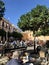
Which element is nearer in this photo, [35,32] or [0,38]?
[35,32]

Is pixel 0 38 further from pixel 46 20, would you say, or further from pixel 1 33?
pixel 46 20

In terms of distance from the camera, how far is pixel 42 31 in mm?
34906

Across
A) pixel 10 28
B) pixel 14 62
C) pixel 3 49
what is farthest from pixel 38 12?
pixel 10 28

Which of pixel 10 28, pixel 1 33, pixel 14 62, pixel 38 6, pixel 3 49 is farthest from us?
pixel 10 28

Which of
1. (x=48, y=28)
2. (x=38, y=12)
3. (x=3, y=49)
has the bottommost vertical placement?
(x=3, y=49)

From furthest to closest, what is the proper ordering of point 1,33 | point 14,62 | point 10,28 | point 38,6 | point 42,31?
point 10,28, point 1,33, point 38,6, point 42,31, point 14,62

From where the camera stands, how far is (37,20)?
35688mm

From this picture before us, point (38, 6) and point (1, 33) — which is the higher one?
point (38, 6)

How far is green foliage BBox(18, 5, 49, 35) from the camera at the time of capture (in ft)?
116

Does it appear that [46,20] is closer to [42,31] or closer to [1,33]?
[42,31]

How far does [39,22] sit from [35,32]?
158cm

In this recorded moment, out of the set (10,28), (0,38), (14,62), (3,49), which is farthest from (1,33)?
(14,62)

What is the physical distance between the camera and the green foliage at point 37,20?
3550 centimetres

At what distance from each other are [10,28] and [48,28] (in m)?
38.3
